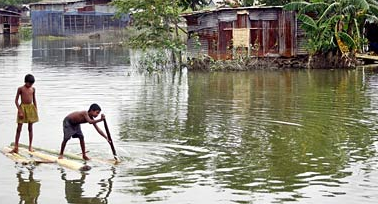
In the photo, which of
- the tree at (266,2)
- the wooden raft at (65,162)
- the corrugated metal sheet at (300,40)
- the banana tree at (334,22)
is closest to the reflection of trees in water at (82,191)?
the wooden raft at (65,162)

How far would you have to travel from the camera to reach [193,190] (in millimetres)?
10031

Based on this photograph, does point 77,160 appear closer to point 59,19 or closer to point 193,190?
point 193,190

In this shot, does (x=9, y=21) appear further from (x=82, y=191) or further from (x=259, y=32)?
(x=82, y=191)

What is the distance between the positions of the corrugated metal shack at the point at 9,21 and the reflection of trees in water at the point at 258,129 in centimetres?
5473

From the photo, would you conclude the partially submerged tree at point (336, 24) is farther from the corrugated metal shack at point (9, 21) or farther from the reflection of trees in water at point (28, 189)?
the corrugated metal shack at point (9, 21)

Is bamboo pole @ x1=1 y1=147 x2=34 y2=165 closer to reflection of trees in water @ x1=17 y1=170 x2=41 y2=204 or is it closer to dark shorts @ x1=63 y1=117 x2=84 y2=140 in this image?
reflection of trees in water @ x1=17 y1=170 x2=41 y2=204

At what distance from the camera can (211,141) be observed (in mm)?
13758

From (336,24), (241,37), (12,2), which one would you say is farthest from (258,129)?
(12,2)

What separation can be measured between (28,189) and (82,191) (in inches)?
32.4

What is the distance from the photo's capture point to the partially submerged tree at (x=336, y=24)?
28.2 m

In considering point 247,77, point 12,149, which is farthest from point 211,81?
point 12,149

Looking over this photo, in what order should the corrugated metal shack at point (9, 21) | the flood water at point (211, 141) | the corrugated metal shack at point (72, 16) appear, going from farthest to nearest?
the corrugated metal shack at point (9, 21), the corrugated metal shack at point (72, 16), the flood water at point (211, 141)

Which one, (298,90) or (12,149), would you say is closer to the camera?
(12,149)

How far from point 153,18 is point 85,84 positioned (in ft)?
18.1
